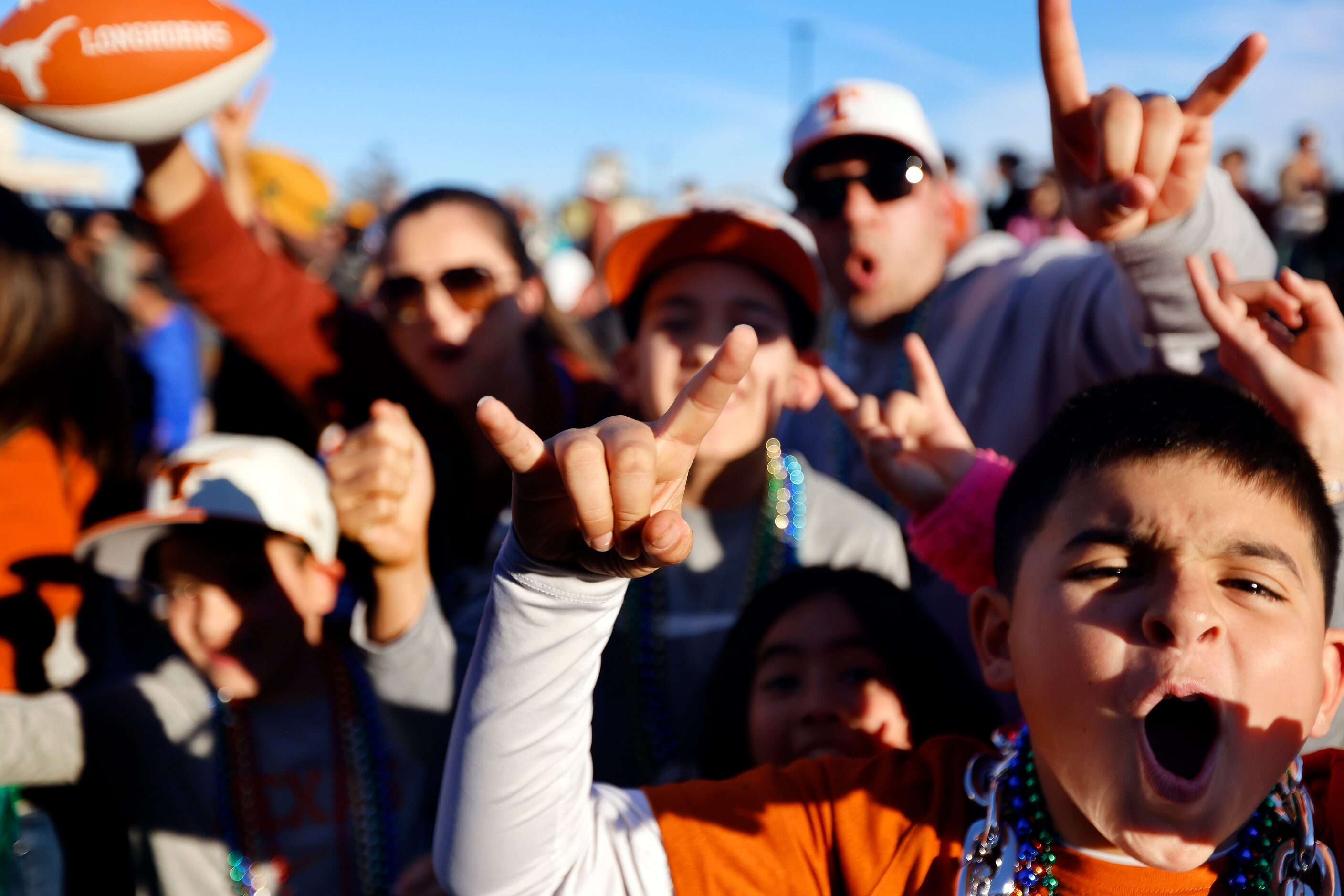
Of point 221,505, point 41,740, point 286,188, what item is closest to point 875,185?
point 221,505

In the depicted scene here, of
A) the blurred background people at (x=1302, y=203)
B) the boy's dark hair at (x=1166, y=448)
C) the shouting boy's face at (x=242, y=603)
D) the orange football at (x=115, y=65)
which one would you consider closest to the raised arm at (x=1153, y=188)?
the boy's dark hair at (x=1166, y=448)

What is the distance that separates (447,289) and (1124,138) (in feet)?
6.58

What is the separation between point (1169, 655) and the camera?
1.26 meters

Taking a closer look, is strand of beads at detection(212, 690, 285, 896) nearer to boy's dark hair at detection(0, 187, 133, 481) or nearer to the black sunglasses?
boy's dark hair at detection(0, 187, 133, 481)

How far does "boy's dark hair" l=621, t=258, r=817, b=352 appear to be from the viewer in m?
2.66

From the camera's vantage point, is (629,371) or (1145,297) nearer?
(1145,297)

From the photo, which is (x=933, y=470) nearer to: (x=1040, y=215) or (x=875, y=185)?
(x=875, y=185)

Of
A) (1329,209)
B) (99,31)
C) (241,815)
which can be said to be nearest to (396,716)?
(241,815)

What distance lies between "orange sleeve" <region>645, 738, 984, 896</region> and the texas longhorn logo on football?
2.17 meters

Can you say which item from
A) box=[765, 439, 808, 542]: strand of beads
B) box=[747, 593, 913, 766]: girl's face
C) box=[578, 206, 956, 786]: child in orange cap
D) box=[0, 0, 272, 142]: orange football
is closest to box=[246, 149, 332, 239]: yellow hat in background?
box=[0, 0, 272, 142]: orange football

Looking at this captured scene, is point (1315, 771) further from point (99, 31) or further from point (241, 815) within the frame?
point (99, 31)

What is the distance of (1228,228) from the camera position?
6.66 feet

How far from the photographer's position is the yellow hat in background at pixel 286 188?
278 inches

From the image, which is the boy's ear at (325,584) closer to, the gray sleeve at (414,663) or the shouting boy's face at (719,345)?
the gray sleeve at (414,663)
